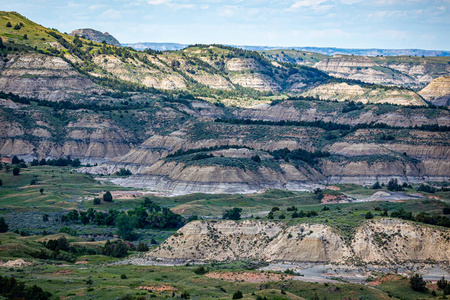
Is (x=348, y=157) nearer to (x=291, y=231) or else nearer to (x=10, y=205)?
(x=10, y=205)

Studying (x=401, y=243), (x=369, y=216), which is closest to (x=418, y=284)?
(x=401, y=243)

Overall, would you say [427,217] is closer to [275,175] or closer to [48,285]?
[48,285]

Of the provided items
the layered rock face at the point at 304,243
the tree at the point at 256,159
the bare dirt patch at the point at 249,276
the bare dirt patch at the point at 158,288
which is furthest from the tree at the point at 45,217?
the tree at the point at 256,159

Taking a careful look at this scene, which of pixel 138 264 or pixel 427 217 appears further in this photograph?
pixel 427 217

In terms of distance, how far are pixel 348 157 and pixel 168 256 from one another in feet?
374

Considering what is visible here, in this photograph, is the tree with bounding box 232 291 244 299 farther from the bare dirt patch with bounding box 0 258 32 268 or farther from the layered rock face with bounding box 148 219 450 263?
the bare dirt patch with bounding box 0 258 32 268

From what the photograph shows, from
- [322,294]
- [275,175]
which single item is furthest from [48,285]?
[275,175]

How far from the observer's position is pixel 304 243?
291 feet

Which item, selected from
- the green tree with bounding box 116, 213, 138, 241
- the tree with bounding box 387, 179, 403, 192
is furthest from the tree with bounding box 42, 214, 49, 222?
the tree with bounding box 387, 179, 403, 192

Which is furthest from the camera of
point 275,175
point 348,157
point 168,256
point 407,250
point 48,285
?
point 348,157

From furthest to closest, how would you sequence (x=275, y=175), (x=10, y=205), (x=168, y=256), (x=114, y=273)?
(x=275, y=175), (x=10, y=205), (x=168, y=256), (x=114, y=273)

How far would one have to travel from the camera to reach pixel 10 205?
465 ft

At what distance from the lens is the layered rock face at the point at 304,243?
86.8m

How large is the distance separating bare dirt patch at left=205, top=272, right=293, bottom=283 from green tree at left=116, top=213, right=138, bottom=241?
38.4 meters
